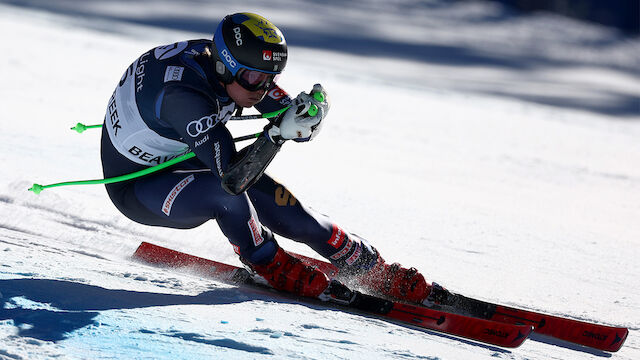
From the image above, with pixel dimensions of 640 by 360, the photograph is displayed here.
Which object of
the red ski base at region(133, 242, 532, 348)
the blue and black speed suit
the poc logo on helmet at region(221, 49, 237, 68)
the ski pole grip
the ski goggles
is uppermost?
the poc logo on helmet at region(221, 49, 237, 68)

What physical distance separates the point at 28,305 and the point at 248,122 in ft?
16.5

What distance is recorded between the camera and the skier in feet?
9.74

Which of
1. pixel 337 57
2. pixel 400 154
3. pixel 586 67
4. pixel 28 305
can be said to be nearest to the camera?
pixel 28 305

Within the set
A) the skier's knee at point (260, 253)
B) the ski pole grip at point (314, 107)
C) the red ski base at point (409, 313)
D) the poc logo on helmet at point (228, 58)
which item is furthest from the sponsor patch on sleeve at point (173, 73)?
the red ski base at point (409, 313)

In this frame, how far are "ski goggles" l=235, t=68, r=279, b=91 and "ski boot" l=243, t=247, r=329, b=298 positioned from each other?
72 cm

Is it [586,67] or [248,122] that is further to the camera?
[586,67]

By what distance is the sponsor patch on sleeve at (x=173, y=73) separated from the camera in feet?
10.1

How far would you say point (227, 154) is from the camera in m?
2.97

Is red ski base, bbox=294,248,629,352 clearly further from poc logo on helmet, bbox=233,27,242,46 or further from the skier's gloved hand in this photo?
poc logo on helmet, bbox=233,27,242,46

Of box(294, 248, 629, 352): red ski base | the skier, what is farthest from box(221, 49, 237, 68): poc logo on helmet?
box(294, 248, 629, 352): red ski base

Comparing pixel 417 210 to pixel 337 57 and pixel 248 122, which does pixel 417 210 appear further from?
pixel 337 57

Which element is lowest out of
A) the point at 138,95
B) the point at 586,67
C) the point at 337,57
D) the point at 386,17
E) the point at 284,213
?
the point at 284,213

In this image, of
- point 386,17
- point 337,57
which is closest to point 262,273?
point 337,57

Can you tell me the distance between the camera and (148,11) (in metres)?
17.1
